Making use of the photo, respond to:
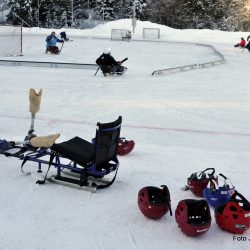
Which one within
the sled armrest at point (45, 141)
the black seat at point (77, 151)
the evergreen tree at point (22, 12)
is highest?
the evergreen tree at point (22, 12)

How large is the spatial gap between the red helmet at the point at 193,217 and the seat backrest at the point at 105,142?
3.37ft

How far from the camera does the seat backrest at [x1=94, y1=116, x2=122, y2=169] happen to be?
4398 mm

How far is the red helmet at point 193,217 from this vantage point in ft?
12.2

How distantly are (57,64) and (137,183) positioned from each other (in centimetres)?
1111

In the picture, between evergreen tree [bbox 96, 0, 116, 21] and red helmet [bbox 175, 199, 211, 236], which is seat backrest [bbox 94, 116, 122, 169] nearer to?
red helmet [bbox 175, 199, 211, 236]

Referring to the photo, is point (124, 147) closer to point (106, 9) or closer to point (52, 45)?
point (52, 45)

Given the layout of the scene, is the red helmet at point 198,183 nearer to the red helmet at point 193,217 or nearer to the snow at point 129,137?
the snow at point 129,137

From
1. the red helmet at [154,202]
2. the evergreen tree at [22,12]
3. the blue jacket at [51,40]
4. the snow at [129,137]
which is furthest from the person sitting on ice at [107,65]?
the evergreen tree at [22,12]

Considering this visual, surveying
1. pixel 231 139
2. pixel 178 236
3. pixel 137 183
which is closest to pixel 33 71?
pixel 231 139

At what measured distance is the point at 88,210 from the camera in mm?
4254

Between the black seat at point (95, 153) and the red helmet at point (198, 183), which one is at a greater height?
the black seat at point (95, 153)

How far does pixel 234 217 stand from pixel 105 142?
4.54 ft

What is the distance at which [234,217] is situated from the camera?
3.77 m

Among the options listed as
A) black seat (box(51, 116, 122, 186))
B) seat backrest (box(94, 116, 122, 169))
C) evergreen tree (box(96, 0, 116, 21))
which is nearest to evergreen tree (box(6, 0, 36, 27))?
evergreen tree (box(96, 0, 116, 21))
